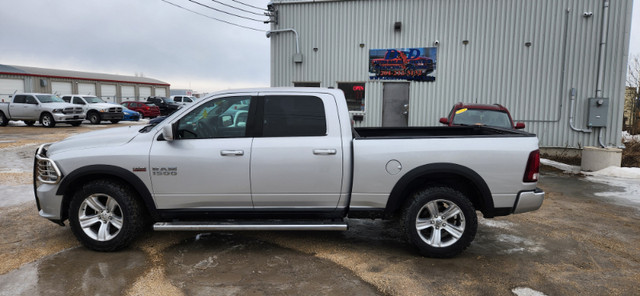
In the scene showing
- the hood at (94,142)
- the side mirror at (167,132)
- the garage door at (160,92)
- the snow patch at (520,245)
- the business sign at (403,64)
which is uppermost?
the garage door at (160,92)

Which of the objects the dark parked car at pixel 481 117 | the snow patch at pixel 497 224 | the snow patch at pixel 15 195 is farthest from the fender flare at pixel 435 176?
the snow patch at pixel 15 195

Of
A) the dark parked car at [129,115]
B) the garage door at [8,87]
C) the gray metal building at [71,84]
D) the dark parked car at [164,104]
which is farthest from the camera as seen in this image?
the gray metal building at [71,84]

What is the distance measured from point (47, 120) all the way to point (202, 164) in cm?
2133

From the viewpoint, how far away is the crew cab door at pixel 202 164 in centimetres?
418

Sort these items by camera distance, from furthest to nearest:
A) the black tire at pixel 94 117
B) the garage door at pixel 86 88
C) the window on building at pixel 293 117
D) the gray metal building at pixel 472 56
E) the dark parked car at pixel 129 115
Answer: the garage door at pixel 86 88 → the dark parked car at pixel 129 115 → the black tire at pixel 94 117 → the gray metal building at pixel 472 56 → the window on building at pixel 293 117

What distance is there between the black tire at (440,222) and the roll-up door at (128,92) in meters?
51.3

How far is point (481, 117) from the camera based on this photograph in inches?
367

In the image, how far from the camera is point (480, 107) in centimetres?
952

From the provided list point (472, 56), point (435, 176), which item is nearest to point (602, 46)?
point (472, 56)

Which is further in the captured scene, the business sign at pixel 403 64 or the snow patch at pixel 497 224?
the business sign at pixel 403 64

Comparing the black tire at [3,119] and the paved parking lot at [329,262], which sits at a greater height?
the black tire at [3,119]

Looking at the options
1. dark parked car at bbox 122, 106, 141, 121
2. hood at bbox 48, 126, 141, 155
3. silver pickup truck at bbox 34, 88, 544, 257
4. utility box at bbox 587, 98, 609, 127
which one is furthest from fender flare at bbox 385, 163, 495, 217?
dark parked car at bbox 122, 106, 141, 121

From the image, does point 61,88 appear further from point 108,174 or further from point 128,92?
point 108,174

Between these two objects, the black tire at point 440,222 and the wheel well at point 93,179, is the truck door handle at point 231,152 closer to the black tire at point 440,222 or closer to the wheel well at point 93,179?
the wheel well at point 93,179
